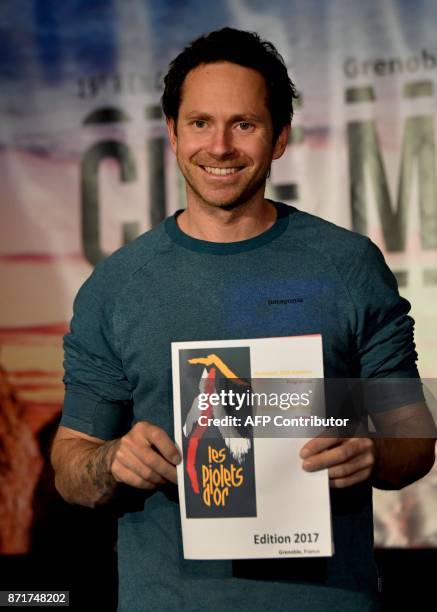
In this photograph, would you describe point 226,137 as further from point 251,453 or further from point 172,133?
point 251,453

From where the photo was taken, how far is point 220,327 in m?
1.30

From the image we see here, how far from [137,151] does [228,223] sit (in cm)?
106

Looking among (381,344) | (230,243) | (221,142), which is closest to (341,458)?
(381,344)

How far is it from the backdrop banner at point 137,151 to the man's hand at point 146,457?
1.17 m

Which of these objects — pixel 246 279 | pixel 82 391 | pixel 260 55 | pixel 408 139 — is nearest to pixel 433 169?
pixel 408 139

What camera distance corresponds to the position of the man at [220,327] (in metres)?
1.24

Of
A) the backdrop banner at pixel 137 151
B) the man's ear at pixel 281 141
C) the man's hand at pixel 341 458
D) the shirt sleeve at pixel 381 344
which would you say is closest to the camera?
the man's hand at pixel 341 458

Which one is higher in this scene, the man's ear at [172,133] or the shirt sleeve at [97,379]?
the man's ear at [172,133]

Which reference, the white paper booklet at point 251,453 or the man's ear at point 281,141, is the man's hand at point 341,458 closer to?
the white paper booklet at point 251,453

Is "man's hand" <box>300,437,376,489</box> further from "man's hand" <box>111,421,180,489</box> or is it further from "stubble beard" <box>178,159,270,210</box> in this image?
"stubble beard" <box>178,159,270,210</box>

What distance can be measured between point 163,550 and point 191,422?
233mm

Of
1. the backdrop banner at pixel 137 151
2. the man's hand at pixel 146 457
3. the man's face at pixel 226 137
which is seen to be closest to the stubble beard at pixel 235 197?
the man's face at pixel 226 137

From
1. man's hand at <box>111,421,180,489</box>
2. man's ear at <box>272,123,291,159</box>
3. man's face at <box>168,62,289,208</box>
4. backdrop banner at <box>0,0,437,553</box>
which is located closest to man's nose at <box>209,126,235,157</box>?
man's face at <box>168,62,289,208</box>

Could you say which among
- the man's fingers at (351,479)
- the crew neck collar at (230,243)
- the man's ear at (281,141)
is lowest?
the man's fingers at (351,479)
